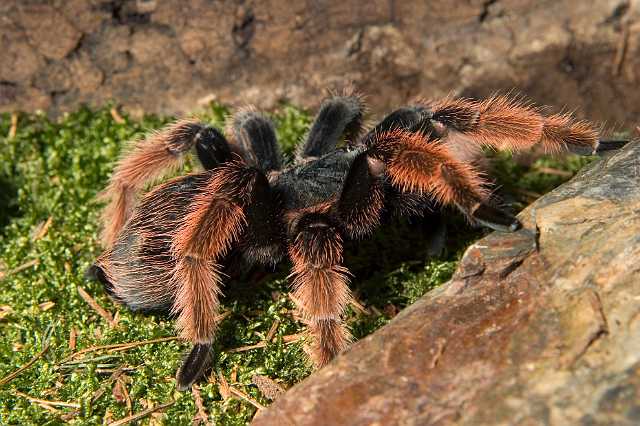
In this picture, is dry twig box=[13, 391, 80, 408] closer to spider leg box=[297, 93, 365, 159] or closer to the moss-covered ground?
the moss-covered ground

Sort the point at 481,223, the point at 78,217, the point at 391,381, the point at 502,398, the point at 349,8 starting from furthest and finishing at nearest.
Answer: the point at 349,8
the point at 78,217
the point at 481,223
the point at 391,381
the point at 502,398

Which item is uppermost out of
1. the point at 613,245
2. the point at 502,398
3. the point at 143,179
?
the point at 143,179

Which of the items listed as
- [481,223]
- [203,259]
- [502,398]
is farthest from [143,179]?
[502,398]

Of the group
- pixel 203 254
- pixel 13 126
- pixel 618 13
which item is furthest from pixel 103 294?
pixel 618 13

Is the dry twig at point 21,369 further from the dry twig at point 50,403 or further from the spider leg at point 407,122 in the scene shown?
the spider leg at point 407,122

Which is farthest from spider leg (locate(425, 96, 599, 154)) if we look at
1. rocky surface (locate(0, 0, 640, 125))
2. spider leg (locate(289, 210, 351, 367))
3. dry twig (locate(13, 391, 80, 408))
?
dry twig (locate(13, 391, 80, 408))

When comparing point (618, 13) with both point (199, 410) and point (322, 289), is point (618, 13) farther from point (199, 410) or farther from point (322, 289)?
point (199, 410)

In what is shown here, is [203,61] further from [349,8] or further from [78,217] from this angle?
[78,217]
